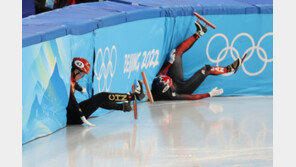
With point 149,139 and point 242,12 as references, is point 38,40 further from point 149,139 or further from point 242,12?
point 242,12

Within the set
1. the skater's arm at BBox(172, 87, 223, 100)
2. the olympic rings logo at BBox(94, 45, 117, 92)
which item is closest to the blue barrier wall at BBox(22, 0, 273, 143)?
the olympic rings logo at BBox(94, 45, 117, 92)

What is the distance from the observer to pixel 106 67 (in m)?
9.52

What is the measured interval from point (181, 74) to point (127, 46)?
5.63 ft

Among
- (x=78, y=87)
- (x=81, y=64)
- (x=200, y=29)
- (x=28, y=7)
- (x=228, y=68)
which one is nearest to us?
(x=81, y=64)

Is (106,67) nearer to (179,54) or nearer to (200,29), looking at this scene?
(179,54)

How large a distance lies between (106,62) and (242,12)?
142 inches

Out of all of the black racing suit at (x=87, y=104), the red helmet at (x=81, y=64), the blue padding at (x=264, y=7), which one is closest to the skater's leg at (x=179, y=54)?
the blue padding at (x=264, y=7)

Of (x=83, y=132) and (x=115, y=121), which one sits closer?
(x=83, y=132)

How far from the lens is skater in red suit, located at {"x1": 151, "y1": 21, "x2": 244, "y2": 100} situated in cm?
1117

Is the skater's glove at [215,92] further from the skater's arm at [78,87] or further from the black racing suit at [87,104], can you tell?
the skater's arm at [78,87]

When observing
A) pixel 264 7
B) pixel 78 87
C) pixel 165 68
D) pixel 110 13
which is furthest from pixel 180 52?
pixel 78 87

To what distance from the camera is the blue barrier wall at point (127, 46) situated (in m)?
→ 7.70
